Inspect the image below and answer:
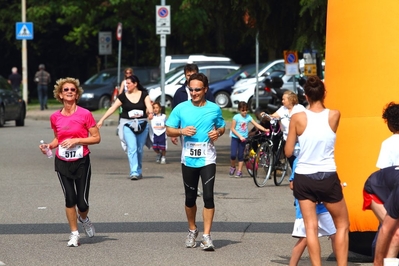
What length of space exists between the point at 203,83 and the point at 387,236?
279cm

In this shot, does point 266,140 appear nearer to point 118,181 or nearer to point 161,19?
point 118,181

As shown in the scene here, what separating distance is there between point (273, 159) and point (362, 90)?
7162 millimetres

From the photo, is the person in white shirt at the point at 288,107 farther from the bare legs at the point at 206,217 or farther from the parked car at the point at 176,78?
the parked car at the point at 176,78

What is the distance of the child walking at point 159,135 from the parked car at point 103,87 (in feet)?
55.9

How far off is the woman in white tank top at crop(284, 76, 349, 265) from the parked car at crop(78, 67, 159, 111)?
96.6 feet

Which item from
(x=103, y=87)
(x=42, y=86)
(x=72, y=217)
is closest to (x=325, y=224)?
(x=72, y=217)

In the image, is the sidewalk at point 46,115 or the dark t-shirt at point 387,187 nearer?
the dark t-shirt at point 387,187

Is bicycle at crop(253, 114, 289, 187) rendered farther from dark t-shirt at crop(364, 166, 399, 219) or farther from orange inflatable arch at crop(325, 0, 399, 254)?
dark t-shirt at crop(364, 166, 399, 219)

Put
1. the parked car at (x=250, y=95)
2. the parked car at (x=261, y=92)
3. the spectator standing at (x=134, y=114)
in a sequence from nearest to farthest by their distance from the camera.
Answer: the spectator standing at (x=134, y=114), the parked car at (x=261, y=92), the parked car at (x=250, y=95)

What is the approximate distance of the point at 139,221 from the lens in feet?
38.0

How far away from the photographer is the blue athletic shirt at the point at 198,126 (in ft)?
32.2

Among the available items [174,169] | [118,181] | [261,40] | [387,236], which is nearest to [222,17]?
[261,40]

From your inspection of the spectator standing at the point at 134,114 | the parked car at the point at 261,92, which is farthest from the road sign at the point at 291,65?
the spectator standing at the point at 134,114

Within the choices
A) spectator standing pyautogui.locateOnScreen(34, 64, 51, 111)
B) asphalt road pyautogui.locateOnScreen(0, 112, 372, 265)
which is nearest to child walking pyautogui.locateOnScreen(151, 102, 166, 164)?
asphalt road pyautogui.locateOnScreen(0, 112, 372, 265)
